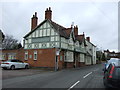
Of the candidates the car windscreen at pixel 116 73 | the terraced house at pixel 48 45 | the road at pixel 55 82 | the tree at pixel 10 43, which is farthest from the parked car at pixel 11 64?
the tree at pixel 10 43

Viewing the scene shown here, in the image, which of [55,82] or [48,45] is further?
[48,45]

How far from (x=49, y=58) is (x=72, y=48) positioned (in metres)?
6.83

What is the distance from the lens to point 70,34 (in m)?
29.6

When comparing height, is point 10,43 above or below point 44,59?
above

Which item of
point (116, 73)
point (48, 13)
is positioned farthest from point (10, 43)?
point (116, 73)

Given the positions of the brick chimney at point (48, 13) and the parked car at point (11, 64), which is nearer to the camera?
the parked car at point (11, 64)

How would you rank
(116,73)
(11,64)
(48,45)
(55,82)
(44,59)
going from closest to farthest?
1. (116,73)
2. (55,82)
3. (11,64)
4. (44,59)
5. (48,45)

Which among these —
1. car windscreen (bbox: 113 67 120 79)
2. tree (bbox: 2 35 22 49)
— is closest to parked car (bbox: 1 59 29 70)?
car windscreen (bbox: 113 67 120 79)

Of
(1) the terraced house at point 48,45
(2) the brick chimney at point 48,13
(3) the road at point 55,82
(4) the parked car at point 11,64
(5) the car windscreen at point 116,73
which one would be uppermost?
(2) the brick chimney at point 48,13

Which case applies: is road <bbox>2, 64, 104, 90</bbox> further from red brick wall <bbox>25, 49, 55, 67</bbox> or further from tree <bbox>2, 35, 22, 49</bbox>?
tree <bbox>2, 35, 22, 49</bbox>

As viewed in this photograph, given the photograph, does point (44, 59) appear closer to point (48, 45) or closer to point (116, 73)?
point (48, 45)

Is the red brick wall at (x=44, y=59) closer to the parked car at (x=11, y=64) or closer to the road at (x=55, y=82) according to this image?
the parked car at (x=11, y=64)

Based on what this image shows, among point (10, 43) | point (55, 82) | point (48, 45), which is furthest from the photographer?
point (10, 43)

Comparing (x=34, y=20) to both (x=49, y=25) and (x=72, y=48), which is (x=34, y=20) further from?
(x=72, y=48)
